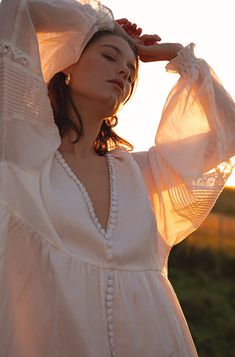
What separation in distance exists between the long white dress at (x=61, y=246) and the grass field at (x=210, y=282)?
2.34 meters

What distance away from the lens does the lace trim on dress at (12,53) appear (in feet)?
4.78

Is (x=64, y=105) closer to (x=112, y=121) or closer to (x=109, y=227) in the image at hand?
(x=112, y=121)

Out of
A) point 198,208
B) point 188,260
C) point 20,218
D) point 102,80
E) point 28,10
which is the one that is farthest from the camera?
point 188,260

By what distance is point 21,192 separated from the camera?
139 centimetres

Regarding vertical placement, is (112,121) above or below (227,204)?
above

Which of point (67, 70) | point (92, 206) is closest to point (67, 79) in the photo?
point (67, 70)

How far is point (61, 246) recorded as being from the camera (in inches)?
55.6

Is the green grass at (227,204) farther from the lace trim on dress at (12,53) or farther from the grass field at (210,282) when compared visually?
the lace trim on dress at (12,53)

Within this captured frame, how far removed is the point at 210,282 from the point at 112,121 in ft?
8.42

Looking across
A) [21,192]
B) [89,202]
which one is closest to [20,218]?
[21,192]

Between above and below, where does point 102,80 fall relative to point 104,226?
above

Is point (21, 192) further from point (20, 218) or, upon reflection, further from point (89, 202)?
point (89, 202)

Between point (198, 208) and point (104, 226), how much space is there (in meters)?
0.37

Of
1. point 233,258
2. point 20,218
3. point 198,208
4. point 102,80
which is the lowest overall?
point 233,258
